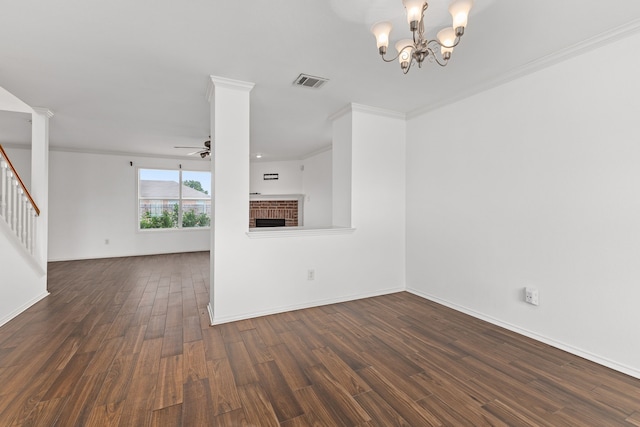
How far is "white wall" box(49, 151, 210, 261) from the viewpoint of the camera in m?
5.91

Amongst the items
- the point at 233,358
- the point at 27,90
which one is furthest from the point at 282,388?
the point at 27,90

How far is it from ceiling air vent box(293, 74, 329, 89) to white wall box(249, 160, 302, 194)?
437 centimetres

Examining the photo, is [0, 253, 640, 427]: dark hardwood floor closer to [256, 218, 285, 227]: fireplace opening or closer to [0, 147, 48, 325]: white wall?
[0, 147, 48, 325]: white wall

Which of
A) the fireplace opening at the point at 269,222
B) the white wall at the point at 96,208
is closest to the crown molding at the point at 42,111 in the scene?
the white wall at the point at 96,208

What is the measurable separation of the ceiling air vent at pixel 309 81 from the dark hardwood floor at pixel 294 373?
7.93ft

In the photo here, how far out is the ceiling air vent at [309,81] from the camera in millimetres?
2758

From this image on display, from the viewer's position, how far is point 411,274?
149 inches

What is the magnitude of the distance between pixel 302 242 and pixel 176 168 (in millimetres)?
5204

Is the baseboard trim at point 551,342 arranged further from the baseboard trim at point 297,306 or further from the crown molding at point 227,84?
the crown molding at point 227,84

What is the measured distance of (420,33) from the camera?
1.61 metres

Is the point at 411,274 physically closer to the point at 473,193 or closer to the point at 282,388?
the point at 473,193

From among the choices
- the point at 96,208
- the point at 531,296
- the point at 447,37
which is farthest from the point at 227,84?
the point at 96,208

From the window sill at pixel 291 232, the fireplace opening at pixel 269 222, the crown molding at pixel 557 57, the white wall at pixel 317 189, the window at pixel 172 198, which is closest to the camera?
the crown molding at pixel 557 57

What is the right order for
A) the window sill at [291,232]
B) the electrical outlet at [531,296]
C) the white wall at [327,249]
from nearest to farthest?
the electrical outlet at [531,296], the white wall at [327,249], the window sill at [291,232]
